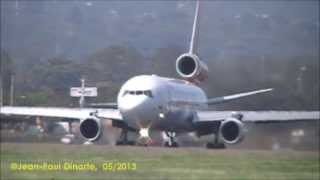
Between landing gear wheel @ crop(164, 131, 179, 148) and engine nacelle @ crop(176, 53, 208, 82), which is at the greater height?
engine nacelle @ crop(176, 53, 208, 82)

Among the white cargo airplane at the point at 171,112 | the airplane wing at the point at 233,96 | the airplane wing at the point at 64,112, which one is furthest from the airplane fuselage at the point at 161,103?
the airplane wing at the point at 233,96

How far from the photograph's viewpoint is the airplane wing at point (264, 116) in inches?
982

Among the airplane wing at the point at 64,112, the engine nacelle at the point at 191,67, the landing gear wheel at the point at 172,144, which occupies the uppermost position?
the engine nacelle at the point at 191,67

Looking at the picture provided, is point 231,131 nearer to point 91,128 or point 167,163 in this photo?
point 91,128

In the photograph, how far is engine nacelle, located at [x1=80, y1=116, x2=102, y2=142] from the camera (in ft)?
70.9

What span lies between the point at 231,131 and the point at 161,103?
2497 millimetres

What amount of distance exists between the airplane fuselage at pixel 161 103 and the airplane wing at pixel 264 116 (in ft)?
1.36

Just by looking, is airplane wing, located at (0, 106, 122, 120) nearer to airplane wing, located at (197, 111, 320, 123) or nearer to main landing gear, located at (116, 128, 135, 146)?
main landing gear, located at (116, 128, 135, 146)

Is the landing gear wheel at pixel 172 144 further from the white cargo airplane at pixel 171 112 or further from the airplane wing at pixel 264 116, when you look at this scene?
the airplane wing at pixel 264 116

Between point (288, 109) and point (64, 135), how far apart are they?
6943 millimetres

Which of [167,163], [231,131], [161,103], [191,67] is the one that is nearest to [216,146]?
[231,131]

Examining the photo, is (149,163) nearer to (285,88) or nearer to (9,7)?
(9,7)

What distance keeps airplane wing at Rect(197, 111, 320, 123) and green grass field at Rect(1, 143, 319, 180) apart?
378 centimetres

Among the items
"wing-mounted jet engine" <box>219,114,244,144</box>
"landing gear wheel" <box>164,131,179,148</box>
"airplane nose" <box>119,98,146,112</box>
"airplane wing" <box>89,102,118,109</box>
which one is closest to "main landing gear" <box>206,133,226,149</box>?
"wing-mounted jet engine" <box>219,114,244,144</box>
